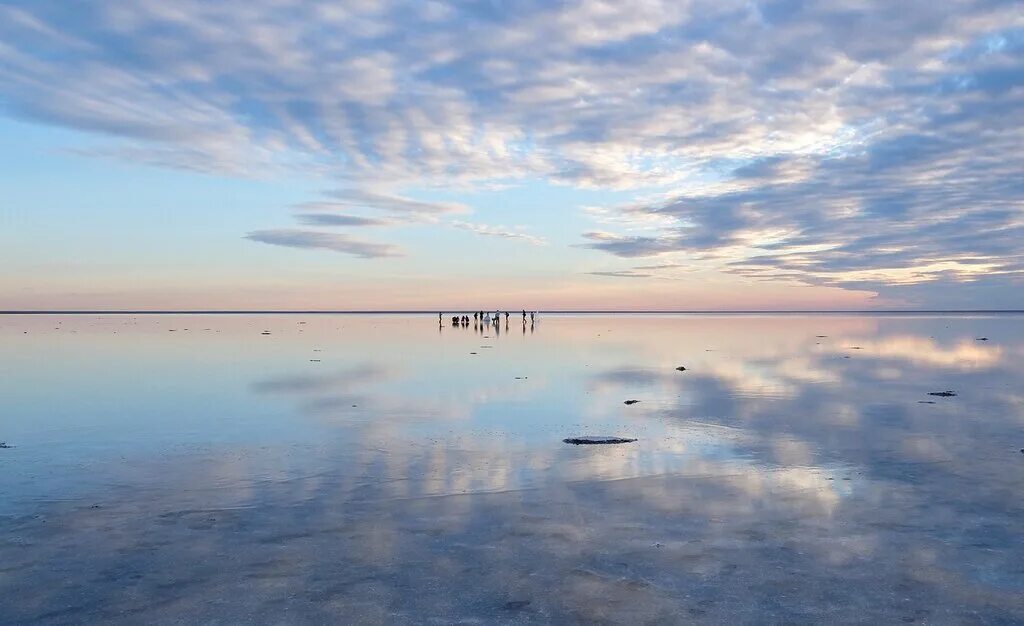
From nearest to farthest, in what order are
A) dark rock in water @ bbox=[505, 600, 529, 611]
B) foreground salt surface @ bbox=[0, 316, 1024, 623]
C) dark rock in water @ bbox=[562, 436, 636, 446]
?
1. dark rock in water @ bbox=[505, 600, 529, 611]
2. foreground salt surface @ bbox=[0, 316, 1024, 623]
3. dark rock in water @ bbox=[562, 436, 636, 446]

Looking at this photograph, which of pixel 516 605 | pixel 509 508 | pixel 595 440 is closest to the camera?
pixel 516 605

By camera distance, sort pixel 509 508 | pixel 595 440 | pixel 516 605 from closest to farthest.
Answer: pixel 516 605 < pixel 509 508 < pixel 595 440

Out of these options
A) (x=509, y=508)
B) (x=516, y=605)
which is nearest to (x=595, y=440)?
(x=509, y=508)

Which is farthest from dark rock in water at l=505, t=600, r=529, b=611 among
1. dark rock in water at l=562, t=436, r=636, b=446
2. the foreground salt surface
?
dark rock in water at l=562, t=436, r=636, b=446

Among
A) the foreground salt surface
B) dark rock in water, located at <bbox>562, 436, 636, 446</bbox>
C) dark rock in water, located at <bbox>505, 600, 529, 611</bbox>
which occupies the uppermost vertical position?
dark rock in water, located at <bbox>562, 436, 636, 446</bbox>

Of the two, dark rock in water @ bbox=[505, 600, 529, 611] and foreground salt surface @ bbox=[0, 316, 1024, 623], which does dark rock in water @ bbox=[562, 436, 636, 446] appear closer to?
foreground salt surface @ bbox=[0, 316, 1024, 623]

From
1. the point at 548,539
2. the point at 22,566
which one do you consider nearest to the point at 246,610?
the point at 22,566

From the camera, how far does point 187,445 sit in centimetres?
1755

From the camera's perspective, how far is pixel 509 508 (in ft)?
39.4

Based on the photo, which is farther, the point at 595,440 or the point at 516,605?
the point at 595,440

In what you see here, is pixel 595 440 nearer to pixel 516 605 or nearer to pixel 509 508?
pixel 509 508

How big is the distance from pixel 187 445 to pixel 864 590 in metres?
14.7

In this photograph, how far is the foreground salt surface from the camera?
328 inches

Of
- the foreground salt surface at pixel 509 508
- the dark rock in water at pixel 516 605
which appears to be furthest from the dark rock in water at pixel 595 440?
the dark rock in water at pixel 516 605
